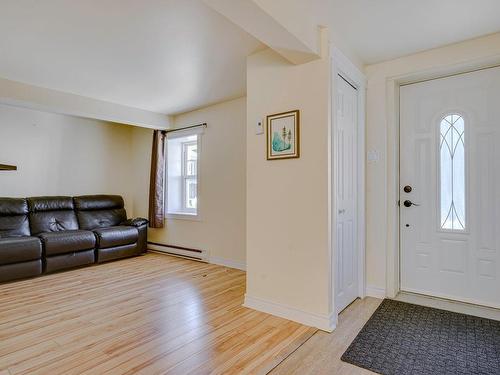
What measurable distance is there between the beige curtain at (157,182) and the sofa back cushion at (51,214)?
44.9 inches

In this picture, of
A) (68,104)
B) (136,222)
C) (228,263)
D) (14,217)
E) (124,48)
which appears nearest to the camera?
(124,48)

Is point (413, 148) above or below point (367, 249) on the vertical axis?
above

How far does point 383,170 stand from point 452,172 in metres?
0.59

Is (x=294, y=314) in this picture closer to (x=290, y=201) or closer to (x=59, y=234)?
(x=290, y=201)

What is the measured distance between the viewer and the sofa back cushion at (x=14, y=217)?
3771mm

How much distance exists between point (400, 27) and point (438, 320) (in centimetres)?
229

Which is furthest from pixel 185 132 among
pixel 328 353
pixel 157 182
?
pixel 328 353

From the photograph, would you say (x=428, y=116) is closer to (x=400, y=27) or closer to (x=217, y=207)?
(x=400, y=27)

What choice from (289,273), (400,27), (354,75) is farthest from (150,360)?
(400,27)

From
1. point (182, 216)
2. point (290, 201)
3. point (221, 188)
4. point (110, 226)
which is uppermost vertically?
point (221, 188)

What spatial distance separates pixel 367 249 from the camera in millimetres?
2912

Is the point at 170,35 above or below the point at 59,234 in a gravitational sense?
above

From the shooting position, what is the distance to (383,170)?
9.29 feet

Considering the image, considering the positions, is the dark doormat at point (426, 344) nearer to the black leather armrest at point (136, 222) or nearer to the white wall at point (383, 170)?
the white wall at point (383, 170)
